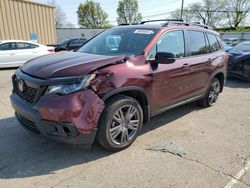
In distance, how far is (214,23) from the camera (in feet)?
213

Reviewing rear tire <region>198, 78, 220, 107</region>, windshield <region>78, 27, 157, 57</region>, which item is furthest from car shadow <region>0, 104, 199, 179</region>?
rear tire <region>198, 78, 220, 107</region>

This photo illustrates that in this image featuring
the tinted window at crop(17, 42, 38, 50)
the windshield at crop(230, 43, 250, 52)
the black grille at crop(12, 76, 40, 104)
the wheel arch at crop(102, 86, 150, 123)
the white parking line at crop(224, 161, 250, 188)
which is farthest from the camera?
the tinted window at crop(17, 42, 38, 50)

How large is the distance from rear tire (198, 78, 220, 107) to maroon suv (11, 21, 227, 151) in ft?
2.58

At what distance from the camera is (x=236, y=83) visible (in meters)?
8.84

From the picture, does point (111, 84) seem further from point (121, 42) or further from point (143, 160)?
point (121, 42)

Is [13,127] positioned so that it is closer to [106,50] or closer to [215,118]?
[106,50]

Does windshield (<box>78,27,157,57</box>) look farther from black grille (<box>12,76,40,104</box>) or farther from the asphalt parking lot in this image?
the asphalt parking lot

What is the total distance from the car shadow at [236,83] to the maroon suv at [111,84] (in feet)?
13.0


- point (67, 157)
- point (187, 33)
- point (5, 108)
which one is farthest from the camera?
point (5, 108)

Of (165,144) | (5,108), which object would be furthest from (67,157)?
(5,108)

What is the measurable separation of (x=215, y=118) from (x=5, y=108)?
4.43m

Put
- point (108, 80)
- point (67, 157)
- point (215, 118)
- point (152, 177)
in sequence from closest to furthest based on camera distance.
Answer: point (152, 177) < point (108, 80) < point (67, 157) < point (215, 118)

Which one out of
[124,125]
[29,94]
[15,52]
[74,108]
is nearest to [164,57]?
[124,125]

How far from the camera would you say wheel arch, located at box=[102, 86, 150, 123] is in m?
3.30
